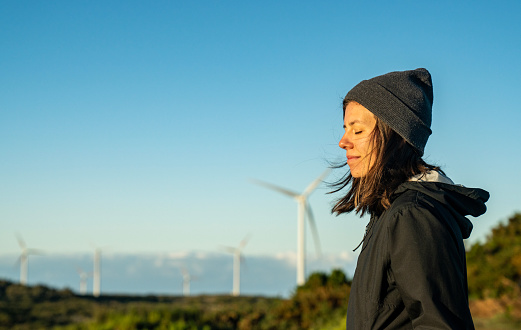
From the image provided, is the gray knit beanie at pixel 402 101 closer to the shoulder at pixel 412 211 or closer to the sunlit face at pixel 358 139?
the sunlit face at pixel 358 139

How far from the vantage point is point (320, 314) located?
18719mm

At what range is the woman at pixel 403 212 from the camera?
215cm

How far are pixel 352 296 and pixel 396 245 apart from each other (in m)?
0.40

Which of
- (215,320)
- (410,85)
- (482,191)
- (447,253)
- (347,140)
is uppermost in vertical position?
(410,85)

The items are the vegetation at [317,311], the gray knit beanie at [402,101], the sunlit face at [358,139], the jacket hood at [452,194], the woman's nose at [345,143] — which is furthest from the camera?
the vegetation at [317,311]

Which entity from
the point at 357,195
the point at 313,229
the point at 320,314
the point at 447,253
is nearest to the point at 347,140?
the point at 357,195

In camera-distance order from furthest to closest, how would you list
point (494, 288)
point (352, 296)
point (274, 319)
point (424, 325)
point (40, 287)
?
point (40, 287)
point (274, 319)
point (494, 288)
point (352, 296)
point (424, 325)

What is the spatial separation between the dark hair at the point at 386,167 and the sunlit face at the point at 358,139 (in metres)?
0.03

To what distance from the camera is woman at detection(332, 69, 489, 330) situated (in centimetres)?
215

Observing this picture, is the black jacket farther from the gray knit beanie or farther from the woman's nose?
the woman's nose

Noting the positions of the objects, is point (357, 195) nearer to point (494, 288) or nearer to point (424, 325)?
point (424, 325)

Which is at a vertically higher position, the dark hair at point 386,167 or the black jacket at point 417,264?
the dark hair at point 386,167

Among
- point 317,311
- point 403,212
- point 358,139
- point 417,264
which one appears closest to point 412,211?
point 403,212

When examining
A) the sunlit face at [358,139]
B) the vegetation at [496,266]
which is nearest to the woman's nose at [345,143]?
the sunlit face at [358,139]
